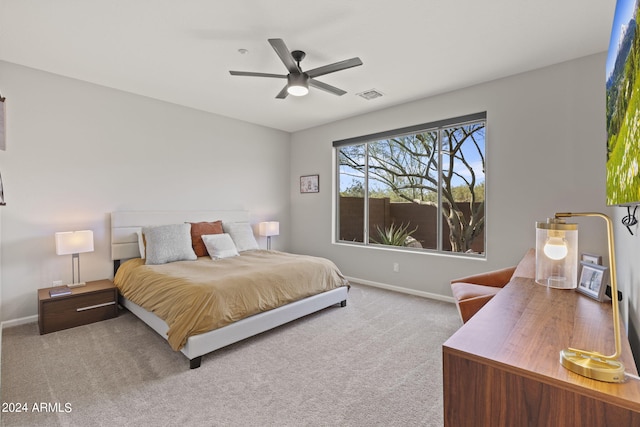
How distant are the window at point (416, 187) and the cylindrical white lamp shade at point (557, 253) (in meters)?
2.10

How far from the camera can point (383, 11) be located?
2221mm

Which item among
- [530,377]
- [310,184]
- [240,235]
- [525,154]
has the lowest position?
[530,377]

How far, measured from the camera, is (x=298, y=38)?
256 centimetres

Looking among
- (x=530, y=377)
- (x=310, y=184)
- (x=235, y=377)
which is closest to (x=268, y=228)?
(x=310, y=184)

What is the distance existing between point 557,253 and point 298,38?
2447 millimetres

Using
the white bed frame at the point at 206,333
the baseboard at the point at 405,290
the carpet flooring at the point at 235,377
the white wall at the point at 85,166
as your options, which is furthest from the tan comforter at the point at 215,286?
the baseboard at the point at 405,290

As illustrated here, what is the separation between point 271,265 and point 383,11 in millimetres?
2491

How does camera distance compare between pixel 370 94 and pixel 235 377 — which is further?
pixel 370 94

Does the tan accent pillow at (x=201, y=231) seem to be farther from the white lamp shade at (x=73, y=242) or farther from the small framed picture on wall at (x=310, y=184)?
the small framed picture on wall at (x=310, y=184)

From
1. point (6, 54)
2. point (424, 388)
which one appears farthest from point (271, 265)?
point (6, 54)

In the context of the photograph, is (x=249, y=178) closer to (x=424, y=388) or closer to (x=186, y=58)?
(x=186, y=58)

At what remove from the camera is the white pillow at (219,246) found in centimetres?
378

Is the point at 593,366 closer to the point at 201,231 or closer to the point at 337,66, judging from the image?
the point at 337,66

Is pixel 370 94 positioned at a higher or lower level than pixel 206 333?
higher
